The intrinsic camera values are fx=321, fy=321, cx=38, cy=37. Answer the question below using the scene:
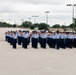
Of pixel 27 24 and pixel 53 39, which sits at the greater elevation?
pixel 53 39

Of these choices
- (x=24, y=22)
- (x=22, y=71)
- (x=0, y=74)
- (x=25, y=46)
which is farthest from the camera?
(x=24, y=22)

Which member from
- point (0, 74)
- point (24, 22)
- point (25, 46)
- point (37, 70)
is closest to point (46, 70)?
point (37, 70)

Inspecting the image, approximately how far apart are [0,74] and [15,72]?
2.42ft

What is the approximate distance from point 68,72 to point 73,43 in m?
15.6

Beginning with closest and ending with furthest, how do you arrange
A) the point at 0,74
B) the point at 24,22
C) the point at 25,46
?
the point at 0,74 < the point at 25,46 < the point at 24,22

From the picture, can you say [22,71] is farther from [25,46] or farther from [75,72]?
[25,46]

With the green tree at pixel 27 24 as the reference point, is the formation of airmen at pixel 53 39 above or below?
above

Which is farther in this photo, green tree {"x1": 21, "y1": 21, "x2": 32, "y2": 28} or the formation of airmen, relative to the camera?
green tree {"x1": 21, "y1": 21, "x2": 32, "y2": 28}

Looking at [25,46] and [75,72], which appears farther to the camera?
[25,46]

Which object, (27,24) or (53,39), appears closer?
(53,39)

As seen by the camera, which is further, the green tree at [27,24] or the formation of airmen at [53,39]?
the green tree at [27,24]

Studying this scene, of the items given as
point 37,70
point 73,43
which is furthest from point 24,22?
point 37,70

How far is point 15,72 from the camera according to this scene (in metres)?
11.4

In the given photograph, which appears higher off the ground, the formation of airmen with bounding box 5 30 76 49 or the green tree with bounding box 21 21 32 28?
the formation of airmen with bounding box 5 30 76 49
